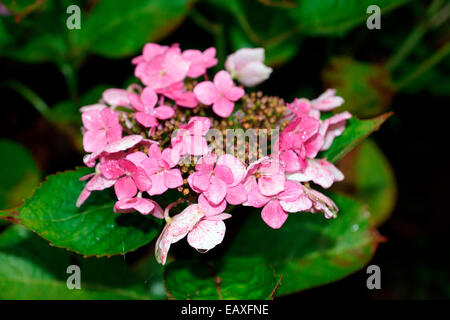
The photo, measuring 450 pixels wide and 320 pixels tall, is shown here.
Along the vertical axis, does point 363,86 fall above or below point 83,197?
above

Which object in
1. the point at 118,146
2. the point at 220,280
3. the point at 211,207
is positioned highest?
the point at 118,146

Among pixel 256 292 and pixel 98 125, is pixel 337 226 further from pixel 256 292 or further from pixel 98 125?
pixel 98 125

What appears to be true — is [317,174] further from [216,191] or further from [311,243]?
[311,243]

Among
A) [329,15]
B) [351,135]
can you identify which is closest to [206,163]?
[351,135]

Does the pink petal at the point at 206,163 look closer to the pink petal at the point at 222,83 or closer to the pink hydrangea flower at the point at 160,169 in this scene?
the pink hydrangea flower at the point at 160,169

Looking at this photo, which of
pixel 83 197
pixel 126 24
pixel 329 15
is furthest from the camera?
pixel 126 24
